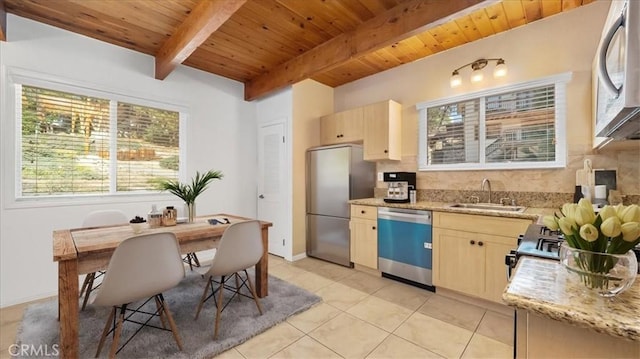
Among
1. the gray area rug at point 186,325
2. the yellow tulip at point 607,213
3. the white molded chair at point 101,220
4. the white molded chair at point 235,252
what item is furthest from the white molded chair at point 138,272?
the yellow tulip at point 607,213

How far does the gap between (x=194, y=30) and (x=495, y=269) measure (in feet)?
11.4

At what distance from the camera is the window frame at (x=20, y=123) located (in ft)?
7.98

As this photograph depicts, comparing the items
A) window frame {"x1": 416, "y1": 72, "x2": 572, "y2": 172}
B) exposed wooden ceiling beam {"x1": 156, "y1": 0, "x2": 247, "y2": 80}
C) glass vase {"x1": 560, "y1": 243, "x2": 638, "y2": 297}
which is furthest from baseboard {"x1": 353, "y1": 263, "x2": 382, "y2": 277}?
exposed wooden ceiling beam {"x1": 156, "y1": 0, "x2": 247, "y2": 80}

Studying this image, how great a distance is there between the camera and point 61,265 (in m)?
1.52

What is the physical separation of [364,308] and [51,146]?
355 cm

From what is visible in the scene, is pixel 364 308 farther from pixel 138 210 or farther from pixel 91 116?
pixel 91 116

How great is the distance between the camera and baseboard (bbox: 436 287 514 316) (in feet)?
7.61

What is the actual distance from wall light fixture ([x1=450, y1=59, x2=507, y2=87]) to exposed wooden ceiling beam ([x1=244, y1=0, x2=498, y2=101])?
972 millimetres

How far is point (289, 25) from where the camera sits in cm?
264

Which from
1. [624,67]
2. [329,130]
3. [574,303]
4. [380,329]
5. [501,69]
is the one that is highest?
[501,69]

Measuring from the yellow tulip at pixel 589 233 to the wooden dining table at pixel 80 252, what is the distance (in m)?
2.19

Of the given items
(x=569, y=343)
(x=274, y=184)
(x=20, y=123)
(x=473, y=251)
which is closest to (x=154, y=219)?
(x=20, y=123)

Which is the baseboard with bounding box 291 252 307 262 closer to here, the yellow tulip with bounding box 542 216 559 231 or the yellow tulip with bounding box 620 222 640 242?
the yellow tulip with bounding box 542 216 559 231

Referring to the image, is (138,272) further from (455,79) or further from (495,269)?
(455,79)
